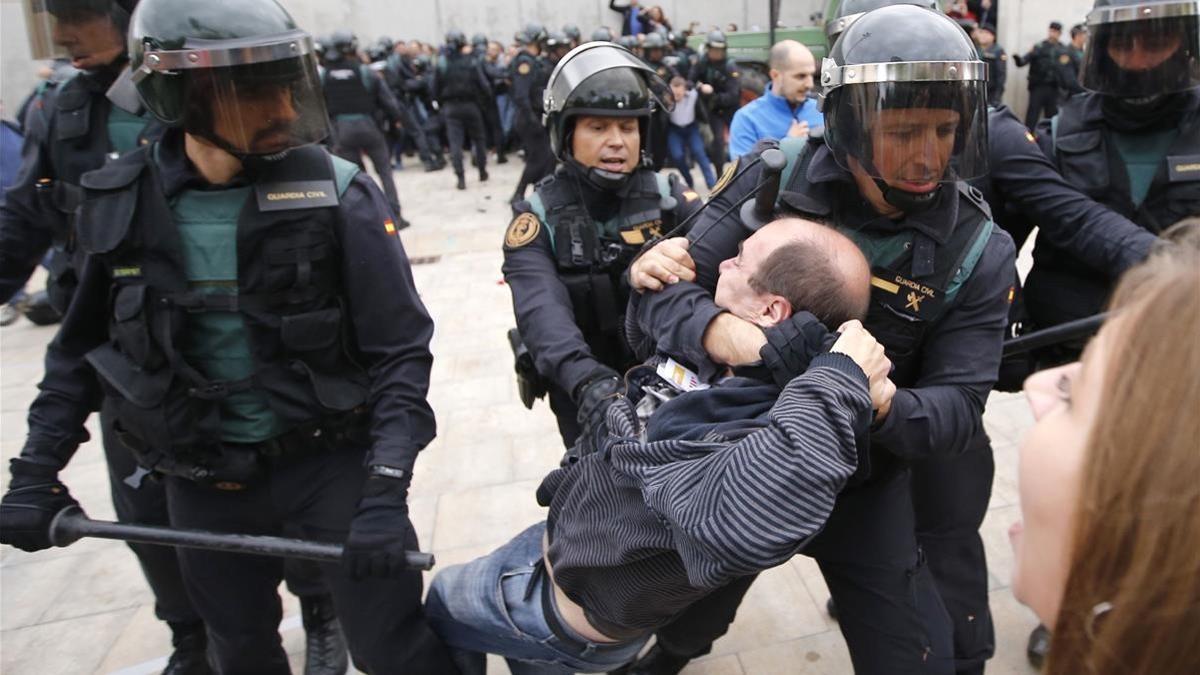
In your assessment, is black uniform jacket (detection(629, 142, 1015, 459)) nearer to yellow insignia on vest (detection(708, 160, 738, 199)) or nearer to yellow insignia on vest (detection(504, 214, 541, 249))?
yellow insignia on vest (detection(708, 160, 738, 199))

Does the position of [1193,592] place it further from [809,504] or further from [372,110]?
[372,110]

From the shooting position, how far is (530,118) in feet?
30.9

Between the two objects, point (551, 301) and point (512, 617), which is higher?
point (551, 301)

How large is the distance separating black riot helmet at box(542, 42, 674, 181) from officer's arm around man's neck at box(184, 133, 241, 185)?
3.33 feet

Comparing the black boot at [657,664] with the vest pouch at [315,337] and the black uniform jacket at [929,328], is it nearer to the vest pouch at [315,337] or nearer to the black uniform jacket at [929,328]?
the black uniform jacket at [929,328]

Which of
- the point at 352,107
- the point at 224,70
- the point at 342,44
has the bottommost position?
the point at 352,107

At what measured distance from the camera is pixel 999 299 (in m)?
1.73

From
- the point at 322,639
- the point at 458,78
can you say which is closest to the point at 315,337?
the point at 322,639

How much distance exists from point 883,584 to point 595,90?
161cm

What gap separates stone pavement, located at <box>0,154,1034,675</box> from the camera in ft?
8.86

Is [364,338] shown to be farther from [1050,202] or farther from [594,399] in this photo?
[1050,202]

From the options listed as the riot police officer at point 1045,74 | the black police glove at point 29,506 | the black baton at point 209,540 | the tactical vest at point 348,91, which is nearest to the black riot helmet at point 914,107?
the black baton at point 209,540

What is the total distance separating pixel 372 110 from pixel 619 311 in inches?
288

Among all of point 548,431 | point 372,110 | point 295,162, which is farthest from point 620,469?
point 372,110
